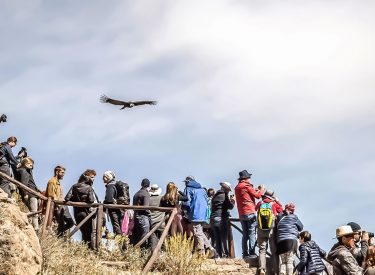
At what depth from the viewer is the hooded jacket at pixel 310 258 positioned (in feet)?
41.4

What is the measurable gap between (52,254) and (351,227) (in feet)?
16.7

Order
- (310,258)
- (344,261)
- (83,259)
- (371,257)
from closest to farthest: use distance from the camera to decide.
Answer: (344,261) → (371,257) → (310,258) → (83,259)

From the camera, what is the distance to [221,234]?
15805 millimetres

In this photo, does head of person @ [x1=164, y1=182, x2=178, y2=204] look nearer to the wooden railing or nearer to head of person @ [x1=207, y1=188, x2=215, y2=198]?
the wooden railing

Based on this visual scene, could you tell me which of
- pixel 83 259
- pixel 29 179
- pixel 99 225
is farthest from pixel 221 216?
pixel 29 179

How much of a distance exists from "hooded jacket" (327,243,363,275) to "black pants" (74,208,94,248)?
223 inches

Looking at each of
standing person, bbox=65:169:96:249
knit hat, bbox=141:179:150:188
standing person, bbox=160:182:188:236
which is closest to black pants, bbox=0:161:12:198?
standing person, bbox=65:169:96:249

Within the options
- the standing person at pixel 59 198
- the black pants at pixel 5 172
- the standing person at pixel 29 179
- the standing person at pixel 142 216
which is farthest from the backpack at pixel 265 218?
the black pants at pixel 5 172

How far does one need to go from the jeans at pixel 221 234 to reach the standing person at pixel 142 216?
1.45m

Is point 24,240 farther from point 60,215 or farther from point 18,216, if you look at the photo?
point 60,215

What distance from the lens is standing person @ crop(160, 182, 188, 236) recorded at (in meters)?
15.2

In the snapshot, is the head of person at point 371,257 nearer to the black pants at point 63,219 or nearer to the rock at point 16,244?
the rock at point 16,244

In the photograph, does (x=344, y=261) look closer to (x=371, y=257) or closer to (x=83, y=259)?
(x=371, y=257)

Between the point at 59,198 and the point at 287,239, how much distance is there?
446 cm
